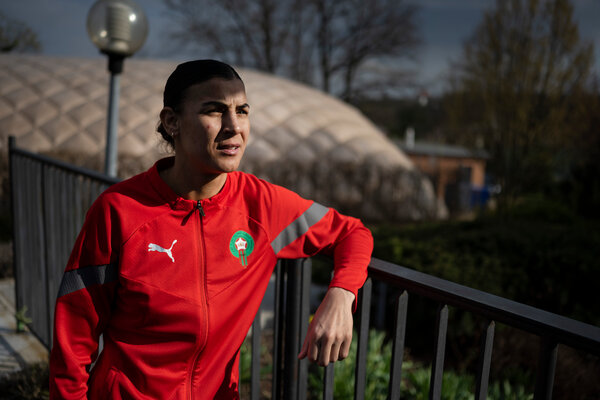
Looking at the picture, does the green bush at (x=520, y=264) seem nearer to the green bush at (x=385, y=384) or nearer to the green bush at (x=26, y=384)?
the green bush at (x=385, y=384)

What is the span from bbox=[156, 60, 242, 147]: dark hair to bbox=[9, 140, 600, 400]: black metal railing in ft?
2.20

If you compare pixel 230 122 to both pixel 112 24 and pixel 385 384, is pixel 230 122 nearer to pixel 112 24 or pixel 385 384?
pixel 385 384

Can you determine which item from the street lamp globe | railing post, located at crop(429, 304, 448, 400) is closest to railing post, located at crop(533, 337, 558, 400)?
railing post, located at crop(429, 304, 448, 400)

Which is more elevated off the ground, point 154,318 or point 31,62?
point 31,62

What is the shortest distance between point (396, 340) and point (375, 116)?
89.9 feet

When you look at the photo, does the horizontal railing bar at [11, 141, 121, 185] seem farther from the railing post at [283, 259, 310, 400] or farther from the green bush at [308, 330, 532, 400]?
the green bush at [308, 330, 532, 400]

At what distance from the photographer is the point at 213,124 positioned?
1.45 m

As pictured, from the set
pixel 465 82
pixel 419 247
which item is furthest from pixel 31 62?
pixel 419 247

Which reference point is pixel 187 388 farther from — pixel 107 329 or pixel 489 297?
pixel 489 297

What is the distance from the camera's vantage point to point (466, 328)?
378 cm

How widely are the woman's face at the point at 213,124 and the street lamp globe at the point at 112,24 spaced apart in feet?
10.1

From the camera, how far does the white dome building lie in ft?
37.4

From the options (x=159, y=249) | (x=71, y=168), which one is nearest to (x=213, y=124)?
(x=159, y=249)

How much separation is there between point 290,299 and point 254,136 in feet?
38.2
